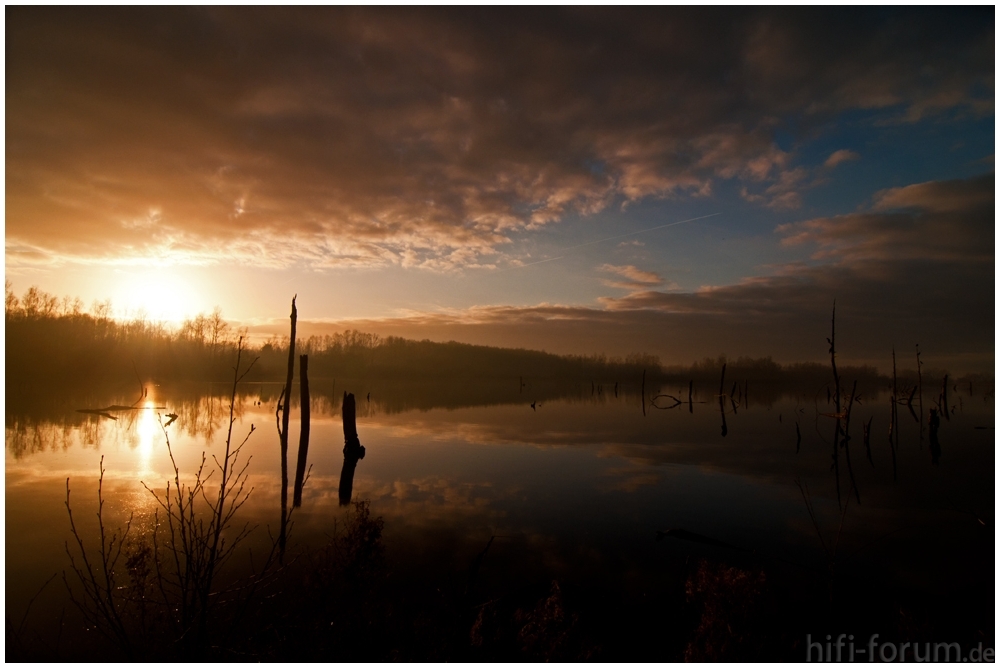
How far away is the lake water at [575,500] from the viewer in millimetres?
8070

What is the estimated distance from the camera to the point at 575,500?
482 inches

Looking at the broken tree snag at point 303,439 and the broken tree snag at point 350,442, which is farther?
the broken tree snag at point 350,442

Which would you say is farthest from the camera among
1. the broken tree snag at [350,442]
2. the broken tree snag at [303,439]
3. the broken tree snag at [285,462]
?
the broken tree snag at [350,442]

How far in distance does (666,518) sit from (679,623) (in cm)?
509

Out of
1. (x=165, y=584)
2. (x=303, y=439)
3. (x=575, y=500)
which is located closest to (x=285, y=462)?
(x=303, y=439)

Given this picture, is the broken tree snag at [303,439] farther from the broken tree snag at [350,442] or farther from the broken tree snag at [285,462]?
the broken tree snag at [350,442]

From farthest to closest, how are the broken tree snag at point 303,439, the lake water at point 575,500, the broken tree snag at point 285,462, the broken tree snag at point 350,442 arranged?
1. the broken tree snag at point 350,442
2. the broken tree snag at point 303,439
3. the broken tree snag at point 285,462
4. the lake water at point 575,500

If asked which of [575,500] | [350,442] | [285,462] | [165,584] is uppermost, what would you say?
[285,462]

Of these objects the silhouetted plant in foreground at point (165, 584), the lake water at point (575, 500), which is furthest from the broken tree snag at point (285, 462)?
the silhouetted plant in foreground at point (165, 584)

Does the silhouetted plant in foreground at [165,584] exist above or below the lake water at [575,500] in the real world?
above

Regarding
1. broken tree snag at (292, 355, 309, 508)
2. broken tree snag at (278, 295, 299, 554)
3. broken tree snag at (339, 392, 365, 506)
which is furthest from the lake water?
broken tree snag at (339, 392, 365, 506)

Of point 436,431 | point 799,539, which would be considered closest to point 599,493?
point 799,539

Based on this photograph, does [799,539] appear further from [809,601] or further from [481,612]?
[481,612]

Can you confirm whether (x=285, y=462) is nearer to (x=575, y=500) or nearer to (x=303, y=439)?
Result: (x=303, y=439)
